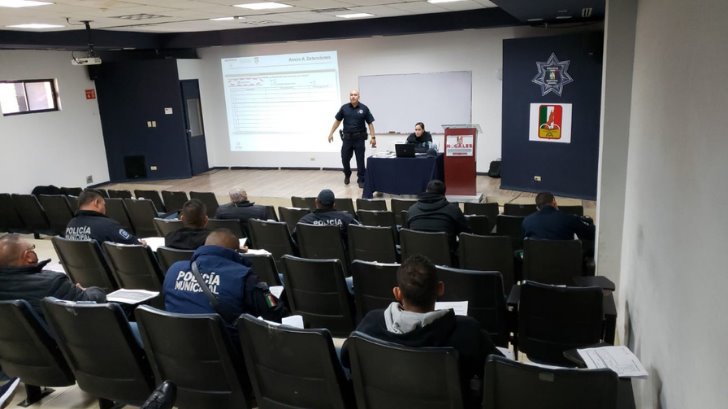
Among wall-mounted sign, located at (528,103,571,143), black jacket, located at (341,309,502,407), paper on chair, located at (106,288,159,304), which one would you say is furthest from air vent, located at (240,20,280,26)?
black jacket, located at (341,309,502,407)

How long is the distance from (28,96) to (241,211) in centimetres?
748

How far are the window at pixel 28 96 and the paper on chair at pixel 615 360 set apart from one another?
1091cm

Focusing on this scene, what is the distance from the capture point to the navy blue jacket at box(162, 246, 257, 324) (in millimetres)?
2877

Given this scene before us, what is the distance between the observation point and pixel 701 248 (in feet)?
5.97

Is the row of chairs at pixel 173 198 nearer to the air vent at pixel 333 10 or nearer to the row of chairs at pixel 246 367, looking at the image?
the air vent at pixel 333 10

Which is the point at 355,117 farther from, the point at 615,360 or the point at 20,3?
the point at 615,360

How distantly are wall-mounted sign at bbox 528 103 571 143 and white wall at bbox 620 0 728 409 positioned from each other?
5392 millimetres

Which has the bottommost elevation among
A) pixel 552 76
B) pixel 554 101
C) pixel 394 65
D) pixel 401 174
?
pixel 401 174

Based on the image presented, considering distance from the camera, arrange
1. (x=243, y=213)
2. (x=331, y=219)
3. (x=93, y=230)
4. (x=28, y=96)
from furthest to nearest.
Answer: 1. (x=28, y=96)
2. (x=243, y=213)
3. (x=331, y=219)
4. (x=93, y=230)

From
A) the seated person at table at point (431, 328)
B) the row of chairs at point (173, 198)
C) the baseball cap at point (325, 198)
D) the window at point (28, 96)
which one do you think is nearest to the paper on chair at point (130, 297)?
the seated person at table at point (431, 328)

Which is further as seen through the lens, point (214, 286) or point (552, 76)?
point (552, 76)

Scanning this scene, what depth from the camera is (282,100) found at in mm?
12422

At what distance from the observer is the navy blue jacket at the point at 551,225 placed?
4531mm

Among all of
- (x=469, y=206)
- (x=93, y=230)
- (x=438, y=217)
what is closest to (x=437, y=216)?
(x=438, y=217)
